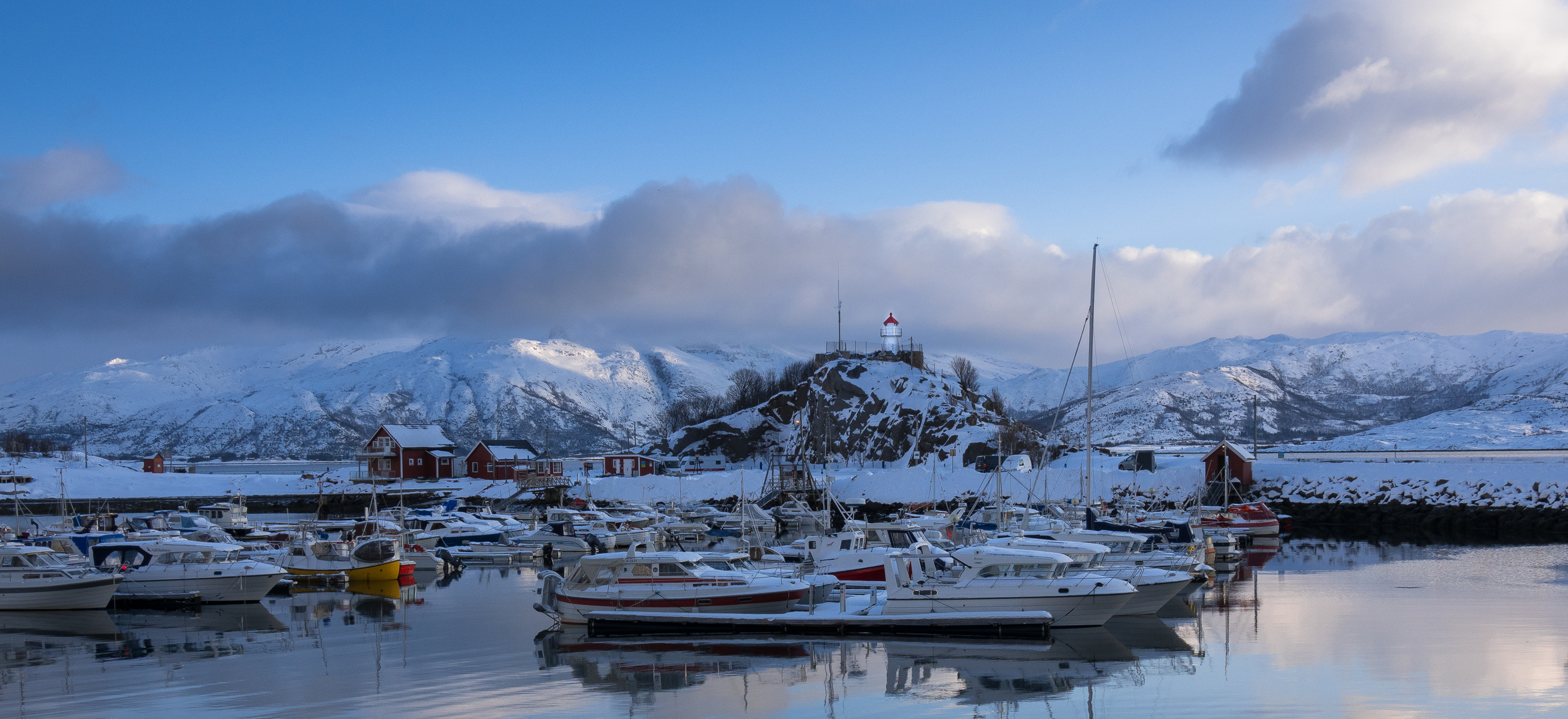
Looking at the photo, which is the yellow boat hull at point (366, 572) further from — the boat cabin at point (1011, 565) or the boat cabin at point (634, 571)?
the boat cabin at point (1011, 565)

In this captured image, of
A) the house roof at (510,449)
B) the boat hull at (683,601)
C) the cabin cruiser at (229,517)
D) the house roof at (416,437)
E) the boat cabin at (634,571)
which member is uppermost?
the house roof at (416,437)

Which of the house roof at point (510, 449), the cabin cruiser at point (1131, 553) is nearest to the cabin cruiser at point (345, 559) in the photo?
the cabin cruiser at point (1131, 553)

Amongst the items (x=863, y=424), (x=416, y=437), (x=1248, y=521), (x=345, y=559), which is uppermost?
(x=863, y=424)

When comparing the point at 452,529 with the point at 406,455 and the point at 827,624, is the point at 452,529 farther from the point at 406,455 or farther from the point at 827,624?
the point at 406,455

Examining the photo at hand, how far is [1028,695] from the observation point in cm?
2470

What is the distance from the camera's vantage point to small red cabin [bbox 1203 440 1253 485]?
89.4 meters

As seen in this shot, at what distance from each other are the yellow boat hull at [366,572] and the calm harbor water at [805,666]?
8400 millimetres

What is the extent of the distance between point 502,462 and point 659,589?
9646 centimetres

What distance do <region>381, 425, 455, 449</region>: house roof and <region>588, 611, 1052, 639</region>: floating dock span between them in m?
100

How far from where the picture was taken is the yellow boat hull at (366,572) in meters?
49.8

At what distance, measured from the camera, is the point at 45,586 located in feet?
131

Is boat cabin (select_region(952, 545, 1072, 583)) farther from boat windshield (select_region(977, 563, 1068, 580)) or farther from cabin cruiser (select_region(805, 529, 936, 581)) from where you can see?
cabin cruiser (select_region(805, 529, 936, 581))

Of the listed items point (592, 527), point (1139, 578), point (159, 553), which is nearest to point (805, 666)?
point (1139, 578)

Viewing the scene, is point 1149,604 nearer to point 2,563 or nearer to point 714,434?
point 2,563
